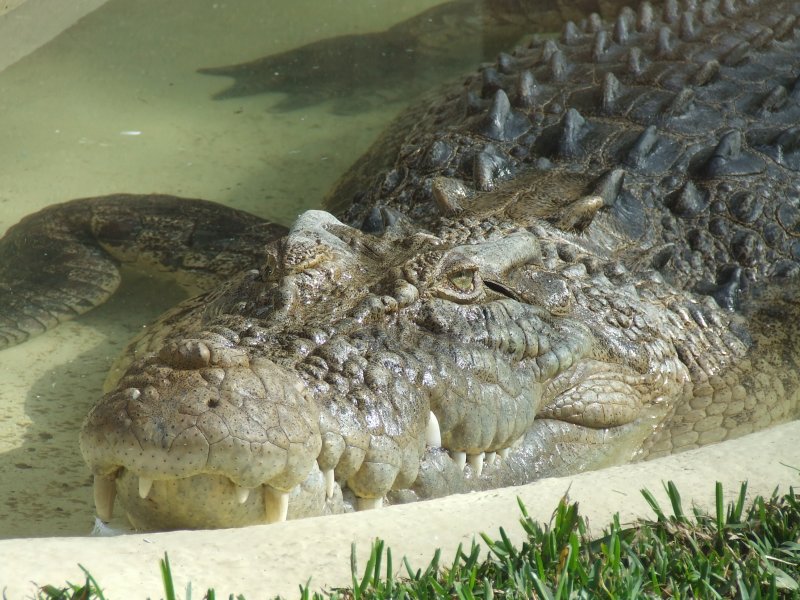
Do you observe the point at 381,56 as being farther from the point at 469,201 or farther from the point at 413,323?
Result: the point at 413,323

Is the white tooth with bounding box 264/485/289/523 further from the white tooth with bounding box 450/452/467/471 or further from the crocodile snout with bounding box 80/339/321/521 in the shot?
the white tooth with bounding box 450/452/467/471

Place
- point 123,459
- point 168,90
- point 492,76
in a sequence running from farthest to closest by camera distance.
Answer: point 168,90, point 492,76, point 123,459

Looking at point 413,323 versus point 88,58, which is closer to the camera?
point 413,323

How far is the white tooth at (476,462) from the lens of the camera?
3059 millimetres

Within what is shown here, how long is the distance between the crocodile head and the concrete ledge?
140mm

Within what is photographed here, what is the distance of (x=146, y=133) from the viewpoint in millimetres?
6957

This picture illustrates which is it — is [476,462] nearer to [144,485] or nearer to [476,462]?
[476,462]

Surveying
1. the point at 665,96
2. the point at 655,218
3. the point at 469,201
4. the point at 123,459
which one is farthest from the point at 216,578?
the point at 665,96

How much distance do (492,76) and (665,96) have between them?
1007 millimetres

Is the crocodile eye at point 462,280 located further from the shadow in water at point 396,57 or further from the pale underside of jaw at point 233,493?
the shadow in water at point 396,57

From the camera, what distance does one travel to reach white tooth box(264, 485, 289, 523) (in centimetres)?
260

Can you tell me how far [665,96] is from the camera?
486 cm

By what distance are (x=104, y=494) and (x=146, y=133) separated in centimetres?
467

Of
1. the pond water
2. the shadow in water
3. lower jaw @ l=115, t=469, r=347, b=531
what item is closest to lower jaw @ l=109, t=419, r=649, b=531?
lower jaw @ l=115, t=469, r=347, b=531
